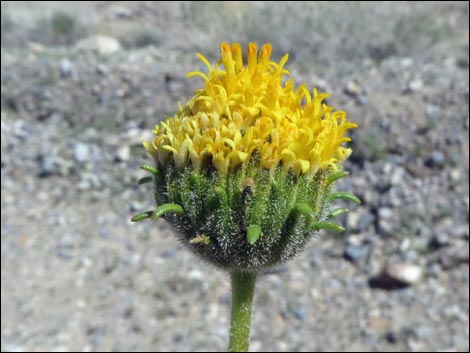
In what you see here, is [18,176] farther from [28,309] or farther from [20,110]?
[28,309]

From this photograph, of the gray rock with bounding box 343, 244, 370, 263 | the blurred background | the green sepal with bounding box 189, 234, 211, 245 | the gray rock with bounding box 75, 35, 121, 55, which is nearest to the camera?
the green sepal with bounding box 189, 234, 211, 245

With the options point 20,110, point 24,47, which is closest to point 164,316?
point 20,110

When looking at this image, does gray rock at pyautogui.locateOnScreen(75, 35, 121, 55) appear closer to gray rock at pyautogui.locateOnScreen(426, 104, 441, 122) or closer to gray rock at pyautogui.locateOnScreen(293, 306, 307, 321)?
gray rock at pyautogui.locateOnScreen(426, 104, 441, 122)

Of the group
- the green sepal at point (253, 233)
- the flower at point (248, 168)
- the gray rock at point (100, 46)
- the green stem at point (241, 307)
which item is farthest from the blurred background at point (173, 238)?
the green sepal at point (253, 233)

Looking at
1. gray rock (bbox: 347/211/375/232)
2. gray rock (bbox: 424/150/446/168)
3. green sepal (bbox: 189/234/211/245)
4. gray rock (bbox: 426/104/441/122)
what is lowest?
gray rock (bbox: 347/211/375/232)

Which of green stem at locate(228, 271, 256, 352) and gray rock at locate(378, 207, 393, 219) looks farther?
gray rock at locate(378, 207, 393, 219)

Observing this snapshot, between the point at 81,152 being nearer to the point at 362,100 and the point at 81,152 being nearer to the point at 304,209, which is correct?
the point at 362,100

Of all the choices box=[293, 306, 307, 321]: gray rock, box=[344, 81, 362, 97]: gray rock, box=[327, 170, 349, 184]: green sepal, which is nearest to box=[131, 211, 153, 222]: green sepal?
box=[327, 170, 349, 184]: green sepal
